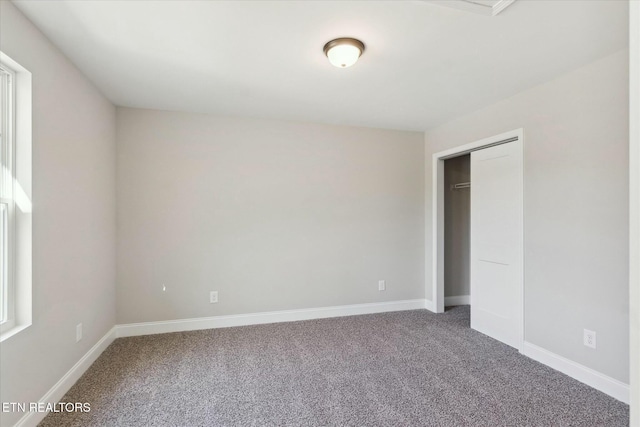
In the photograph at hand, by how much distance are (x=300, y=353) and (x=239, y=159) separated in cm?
221

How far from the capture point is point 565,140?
2656 millimetres

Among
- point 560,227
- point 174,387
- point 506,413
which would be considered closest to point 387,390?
point 506,413

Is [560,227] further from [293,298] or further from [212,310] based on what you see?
[212,310]

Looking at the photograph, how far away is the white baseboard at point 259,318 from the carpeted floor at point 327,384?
0.44ft

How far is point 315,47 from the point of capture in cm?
223

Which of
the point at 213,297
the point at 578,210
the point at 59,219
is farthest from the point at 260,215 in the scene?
Result: the point at 578,210

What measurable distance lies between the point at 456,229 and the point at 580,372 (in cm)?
241

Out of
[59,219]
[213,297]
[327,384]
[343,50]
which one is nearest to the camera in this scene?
[343,50]

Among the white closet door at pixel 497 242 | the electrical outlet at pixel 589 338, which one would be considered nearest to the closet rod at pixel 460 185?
the white closet door at pixel 497 242

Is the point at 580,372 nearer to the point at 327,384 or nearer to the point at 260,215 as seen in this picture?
the point at 327,384

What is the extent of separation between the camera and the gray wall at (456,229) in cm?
466

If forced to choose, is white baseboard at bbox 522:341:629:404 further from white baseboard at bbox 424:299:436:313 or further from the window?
the window

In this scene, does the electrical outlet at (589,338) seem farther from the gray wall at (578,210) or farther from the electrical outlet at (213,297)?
the electrical outlet at (213,297)

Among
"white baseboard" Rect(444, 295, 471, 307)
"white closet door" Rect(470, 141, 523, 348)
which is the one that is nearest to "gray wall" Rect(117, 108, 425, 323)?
"white baseboard" Rect(444, 295, 471, 307)
